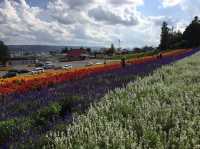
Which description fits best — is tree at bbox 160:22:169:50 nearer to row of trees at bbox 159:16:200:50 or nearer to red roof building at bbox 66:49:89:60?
row of trees at bbox 159:16:200:50

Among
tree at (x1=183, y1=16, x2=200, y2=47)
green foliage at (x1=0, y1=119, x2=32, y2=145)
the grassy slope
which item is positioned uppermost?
tree at (x1=183, y1=16, x2=200, y2=47)

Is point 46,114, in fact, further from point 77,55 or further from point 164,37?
point 77,55

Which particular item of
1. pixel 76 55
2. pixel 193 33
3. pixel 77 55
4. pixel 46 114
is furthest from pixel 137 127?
pixel 76 55

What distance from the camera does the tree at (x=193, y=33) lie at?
8737cm

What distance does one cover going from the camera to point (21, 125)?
7.51 m

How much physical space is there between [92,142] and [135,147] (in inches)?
22.0

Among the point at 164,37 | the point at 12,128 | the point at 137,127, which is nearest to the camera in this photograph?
the point at 137,127

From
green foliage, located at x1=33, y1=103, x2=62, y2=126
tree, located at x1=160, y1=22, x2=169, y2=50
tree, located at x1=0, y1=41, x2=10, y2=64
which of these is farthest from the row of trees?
green foliage, located at x1=33, y1=103, x2=62, y2=126

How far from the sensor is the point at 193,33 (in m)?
91.7

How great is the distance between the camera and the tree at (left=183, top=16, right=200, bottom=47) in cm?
8737

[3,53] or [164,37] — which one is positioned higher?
[164,37]

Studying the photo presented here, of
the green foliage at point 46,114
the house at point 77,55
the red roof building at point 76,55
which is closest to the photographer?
the green foliage at point 46,114

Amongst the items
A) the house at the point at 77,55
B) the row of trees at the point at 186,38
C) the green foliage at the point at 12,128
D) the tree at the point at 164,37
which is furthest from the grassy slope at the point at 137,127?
the house at the point at 77,55

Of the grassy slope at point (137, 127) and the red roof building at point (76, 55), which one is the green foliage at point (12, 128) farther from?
the red roof building at point (76, 55)
